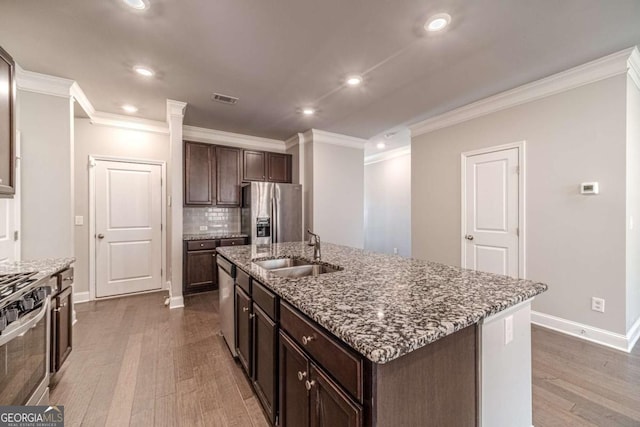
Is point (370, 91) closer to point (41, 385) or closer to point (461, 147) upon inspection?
point (461, 147)

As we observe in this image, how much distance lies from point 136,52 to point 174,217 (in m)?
1.91

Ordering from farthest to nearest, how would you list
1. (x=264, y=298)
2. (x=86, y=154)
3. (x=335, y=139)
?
1. (x=335, y=139)
2. (x=86, y=154)
3. (x=264, y=298)

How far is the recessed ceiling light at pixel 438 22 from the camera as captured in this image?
1928mm

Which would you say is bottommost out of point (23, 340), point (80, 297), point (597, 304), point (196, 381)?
point (196, 381)

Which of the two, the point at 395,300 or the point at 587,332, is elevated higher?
the point at 395,300

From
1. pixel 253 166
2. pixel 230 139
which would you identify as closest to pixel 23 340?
pixel 253 166

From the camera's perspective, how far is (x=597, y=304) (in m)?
2.57

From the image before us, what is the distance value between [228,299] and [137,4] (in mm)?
2236

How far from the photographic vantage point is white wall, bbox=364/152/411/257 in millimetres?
6027

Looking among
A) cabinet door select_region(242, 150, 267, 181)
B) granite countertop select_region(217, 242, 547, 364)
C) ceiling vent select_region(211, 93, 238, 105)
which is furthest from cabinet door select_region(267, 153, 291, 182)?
granite countertop select_region(217, 242, 547, 364)

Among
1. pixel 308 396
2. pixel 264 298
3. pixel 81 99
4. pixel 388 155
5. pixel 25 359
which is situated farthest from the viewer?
pixel 388 155

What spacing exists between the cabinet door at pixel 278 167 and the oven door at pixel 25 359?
3693 mm

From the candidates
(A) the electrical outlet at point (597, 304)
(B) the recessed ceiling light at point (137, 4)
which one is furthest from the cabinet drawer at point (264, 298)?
(A) the electrical outlet at point (597, 304)

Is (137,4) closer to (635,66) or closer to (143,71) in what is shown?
(143,71)
